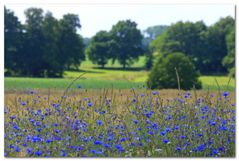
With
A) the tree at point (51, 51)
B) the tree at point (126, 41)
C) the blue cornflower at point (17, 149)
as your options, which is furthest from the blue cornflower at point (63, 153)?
the tree at point (51, 51)

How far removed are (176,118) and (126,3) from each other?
1.26 meters

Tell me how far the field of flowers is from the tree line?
3.59ft

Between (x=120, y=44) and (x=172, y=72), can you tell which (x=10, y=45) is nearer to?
(x=120, y=44)

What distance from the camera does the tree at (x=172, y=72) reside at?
1003 cm

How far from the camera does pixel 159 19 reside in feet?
16.6

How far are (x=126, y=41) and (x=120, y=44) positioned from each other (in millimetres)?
234

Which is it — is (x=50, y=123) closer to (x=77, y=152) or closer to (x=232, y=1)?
(x=77, y=152)

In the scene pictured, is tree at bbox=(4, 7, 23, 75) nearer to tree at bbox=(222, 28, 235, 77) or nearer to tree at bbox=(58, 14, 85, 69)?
tree at bbox=(58, 14, 85, 69)

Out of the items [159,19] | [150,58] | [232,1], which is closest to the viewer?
[232,1]

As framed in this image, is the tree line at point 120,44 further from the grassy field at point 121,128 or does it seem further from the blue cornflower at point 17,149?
the blue cornflower at point 17,149

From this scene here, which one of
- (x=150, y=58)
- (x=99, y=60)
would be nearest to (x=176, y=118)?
(x=99, y=60)

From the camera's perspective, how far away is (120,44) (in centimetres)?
741

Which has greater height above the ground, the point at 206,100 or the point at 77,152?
the point at 206,100

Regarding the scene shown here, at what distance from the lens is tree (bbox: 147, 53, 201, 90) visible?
1003cm
